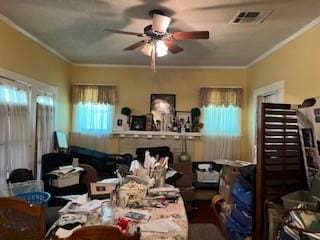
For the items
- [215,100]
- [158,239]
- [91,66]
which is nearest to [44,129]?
[91,66]

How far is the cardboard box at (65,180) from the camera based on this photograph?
4.45 m

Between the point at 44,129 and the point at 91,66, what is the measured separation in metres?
1.89

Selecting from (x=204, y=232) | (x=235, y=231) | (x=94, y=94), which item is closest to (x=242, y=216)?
(x=235, y=231)

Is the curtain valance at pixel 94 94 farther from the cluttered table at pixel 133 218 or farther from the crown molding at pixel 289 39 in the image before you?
the cluttered table at pixel 133 218

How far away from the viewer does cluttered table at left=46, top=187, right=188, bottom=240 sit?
1.85m

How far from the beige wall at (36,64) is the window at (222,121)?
2584mm

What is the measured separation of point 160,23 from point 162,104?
3.19 meters

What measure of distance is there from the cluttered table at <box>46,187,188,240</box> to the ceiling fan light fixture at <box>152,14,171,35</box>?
1.62 meters

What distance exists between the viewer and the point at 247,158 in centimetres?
601

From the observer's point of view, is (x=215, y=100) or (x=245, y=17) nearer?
(x=245, y=17)

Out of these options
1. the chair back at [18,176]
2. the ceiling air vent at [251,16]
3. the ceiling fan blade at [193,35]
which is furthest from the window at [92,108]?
the ceiling air vent at [251,16]

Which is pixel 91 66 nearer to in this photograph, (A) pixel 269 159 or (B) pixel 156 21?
(B) pixel 156 21

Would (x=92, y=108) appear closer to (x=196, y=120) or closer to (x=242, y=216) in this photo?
(x=196, y=120)

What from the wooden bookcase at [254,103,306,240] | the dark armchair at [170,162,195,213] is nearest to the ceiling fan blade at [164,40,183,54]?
the wooden bookcase at [254,103,306,240]
